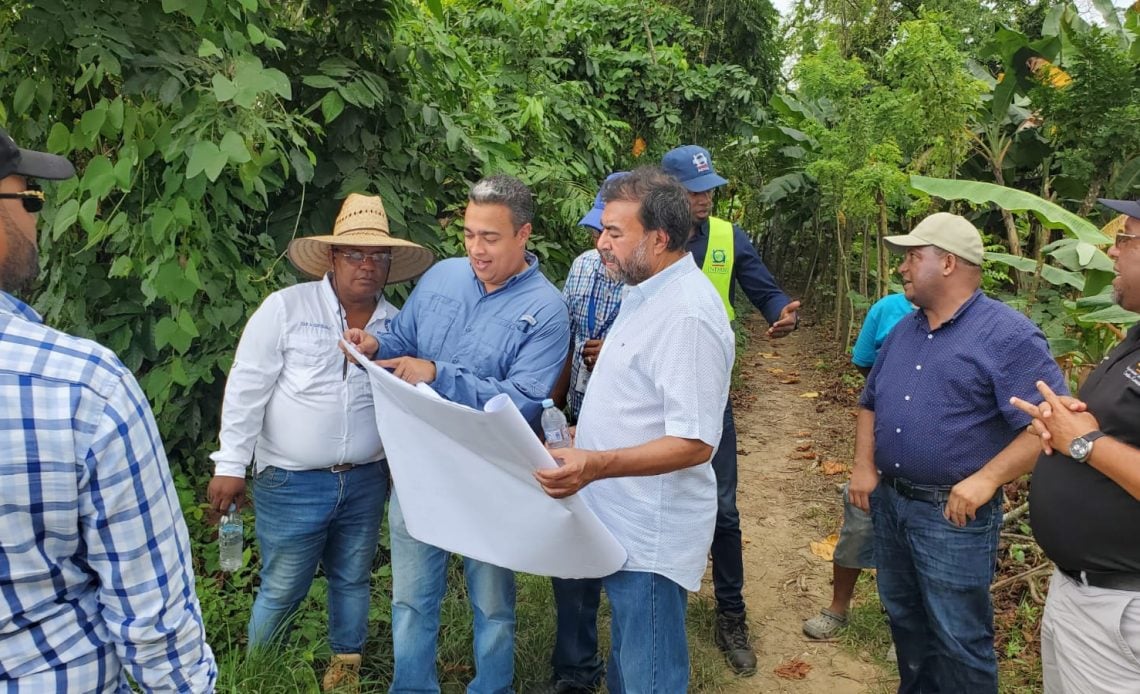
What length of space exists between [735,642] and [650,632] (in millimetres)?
1594

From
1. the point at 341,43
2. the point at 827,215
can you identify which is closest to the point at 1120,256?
the point at 341,43

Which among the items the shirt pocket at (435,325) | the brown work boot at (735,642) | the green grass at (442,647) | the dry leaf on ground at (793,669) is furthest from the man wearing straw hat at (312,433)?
the dry leaf on ground at (793,669)

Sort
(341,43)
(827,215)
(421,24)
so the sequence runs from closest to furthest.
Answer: (341,43) < (421,24) < (827,215)

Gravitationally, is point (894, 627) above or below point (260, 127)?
below

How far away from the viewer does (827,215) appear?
9.84 metres

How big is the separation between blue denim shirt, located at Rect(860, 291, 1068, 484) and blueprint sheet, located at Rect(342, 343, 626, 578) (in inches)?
49.8

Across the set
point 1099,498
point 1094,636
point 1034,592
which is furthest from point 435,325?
point 1034,592

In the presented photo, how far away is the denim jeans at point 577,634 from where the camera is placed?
3.29 meters

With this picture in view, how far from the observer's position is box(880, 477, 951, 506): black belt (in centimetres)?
289

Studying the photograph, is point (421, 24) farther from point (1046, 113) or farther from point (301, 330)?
point (1046, 113)

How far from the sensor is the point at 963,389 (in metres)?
2.84

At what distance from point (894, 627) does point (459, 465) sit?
201 cm

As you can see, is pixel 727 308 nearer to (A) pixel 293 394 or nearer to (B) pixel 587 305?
(B) pixel 587 305

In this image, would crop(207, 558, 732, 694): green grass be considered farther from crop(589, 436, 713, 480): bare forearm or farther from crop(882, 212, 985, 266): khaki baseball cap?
crop(882, 212, 985, 266): khaki baseball cap
